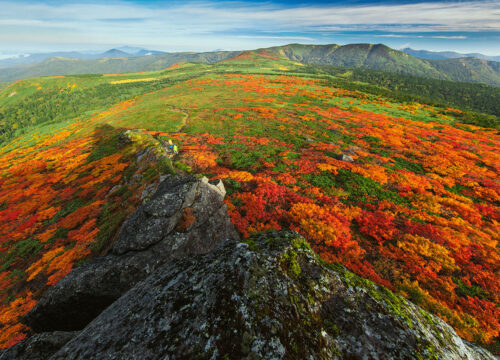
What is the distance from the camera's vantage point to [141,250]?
408 inches

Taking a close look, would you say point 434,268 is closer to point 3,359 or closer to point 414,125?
point 3,359

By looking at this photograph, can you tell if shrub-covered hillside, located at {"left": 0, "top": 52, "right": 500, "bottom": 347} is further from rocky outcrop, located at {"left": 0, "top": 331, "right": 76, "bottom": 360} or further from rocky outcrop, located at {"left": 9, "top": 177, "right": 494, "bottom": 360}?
rocky outcrop, located at {"left": 9, "top": 177, "right": 494, "bottom": 360}

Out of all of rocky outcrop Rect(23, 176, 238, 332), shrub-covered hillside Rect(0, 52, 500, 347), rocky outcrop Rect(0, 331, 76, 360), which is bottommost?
shrub-covered hillside Rect(0, 52, 500, 347)

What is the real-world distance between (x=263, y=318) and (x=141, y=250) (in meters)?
8.82

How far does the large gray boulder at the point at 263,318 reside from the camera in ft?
13.0

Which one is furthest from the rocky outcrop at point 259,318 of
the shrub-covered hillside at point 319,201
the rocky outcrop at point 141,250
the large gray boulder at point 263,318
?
the shrub-covered hillside at point 319,201

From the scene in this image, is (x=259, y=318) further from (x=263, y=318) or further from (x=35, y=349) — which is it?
(x=35, y=349)

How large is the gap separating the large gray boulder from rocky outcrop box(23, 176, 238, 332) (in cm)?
361

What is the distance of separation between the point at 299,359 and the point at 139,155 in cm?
3084

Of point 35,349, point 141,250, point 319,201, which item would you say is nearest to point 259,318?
point 35,349

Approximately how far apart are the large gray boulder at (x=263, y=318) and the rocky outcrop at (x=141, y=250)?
3.61m

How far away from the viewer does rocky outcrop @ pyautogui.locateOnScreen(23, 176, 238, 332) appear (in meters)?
8.66

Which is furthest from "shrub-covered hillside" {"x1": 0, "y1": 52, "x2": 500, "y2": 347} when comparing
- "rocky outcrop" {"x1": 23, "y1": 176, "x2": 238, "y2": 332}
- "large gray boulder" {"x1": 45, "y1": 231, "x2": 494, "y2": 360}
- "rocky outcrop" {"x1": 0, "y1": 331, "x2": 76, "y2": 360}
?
"large gray boulder" {"x1": 45, "y1": 231, "x2": 494, "y2": 360}

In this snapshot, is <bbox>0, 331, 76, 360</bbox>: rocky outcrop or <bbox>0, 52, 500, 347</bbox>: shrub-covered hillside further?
<bbox>0, 52, 500, 347</bbox>: shrub-covered hillside
